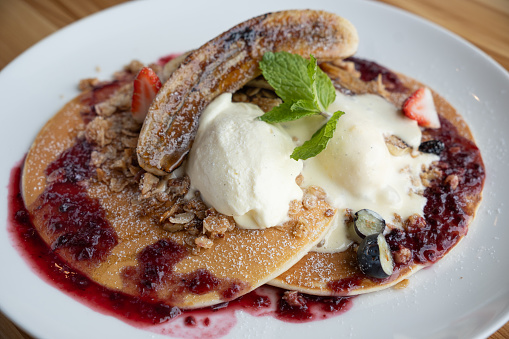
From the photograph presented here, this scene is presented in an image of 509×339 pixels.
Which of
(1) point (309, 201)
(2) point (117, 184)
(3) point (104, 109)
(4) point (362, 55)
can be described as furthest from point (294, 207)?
(4) point (362, 55)

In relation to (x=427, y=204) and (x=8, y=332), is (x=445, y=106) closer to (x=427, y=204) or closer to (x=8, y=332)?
(x=427, y=204)

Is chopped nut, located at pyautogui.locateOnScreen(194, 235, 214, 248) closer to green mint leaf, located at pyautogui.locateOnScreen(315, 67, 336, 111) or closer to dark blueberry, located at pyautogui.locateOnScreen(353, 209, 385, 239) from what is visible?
dark blueberry, located at pyautogui.locateOnScreen(353, 209, 385, 239)

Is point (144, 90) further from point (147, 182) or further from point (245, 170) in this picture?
point (245, 170)

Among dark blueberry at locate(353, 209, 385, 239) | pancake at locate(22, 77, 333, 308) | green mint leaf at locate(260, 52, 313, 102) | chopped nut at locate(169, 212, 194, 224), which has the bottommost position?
pancake at locate(22, 77, 333, 308)

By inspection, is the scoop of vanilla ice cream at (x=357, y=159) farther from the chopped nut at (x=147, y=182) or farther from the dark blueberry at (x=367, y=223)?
the chopped nut at (x=147, y=182)

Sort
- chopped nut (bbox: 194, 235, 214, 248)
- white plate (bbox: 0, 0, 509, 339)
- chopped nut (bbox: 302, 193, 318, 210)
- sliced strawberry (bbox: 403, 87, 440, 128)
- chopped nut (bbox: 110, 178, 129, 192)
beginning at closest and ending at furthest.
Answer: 1. white plate (bbox: 0, 0, 509, 339)
2. chopped nut (bbox: 194, 235, 214, 248)
3. chopped nut (bbox: 302, 193, 318, 210)
4. chopped nut (bbox: 110, 178, 129, 192)
5. sliced strawberry (bbox: 403, 87, 440, 128)

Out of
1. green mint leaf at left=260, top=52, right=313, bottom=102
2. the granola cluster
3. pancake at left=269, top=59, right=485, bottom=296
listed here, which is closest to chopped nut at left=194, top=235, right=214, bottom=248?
the granola cluster

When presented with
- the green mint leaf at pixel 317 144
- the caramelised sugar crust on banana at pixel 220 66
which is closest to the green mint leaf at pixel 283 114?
the green mint leaf at pixel 317 144
